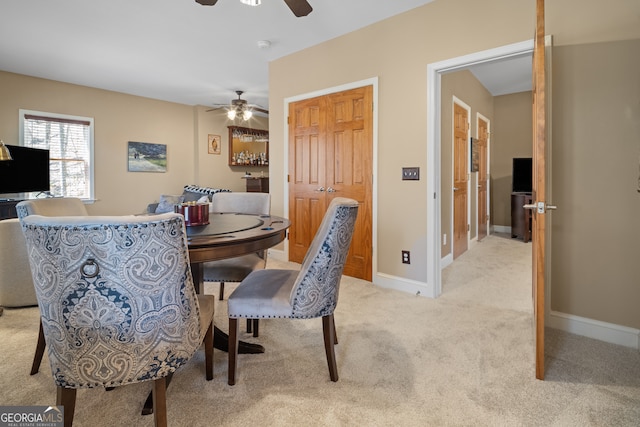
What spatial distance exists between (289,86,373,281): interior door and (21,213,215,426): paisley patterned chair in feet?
8.02

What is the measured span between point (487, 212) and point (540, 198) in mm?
4542

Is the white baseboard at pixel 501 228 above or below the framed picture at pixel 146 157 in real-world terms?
below

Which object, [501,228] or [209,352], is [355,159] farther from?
[501,228]

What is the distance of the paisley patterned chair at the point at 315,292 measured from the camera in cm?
156

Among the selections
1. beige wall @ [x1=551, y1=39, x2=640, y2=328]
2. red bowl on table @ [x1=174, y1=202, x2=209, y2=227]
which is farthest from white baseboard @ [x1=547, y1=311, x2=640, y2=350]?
red bowl on table @ [x1=174, y1=202, x2=209, y2=227]

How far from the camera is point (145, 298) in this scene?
1029 millimetres

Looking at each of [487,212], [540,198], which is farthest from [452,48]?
[487,212]

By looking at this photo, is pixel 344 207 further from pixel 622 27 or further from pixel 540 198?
pixel 622 27

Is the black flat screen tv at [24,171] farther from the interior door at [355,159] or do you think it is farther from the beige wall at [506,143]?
the beige wall at [506,143]

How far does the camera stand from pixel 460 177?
4348mm

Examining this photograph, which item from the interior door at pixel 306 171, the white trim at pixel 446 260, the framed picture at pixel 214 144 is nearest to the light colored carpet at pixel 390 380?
the white trim at pixel 446 260

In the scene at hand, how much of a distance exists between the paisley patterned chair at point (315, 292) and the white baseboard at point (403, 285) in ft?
4.96

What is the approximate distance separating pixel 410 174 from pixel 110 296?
2539 mm

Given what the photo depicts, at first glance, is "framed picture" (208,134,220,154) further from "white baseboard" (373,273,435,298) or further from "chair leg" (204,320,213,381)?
"chair leg" (204,320,213,381)
